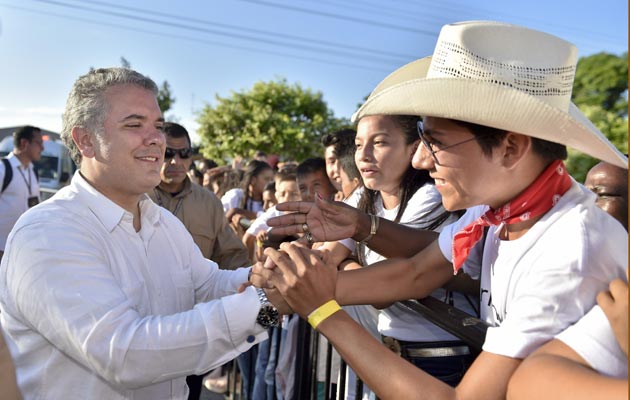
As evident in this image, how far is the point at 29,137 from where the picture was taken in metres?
8.31

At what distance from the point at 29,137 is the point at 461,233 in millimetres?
7919

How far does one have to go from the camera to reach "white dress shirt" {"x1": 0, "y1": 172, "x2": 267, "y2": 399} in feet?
6.62

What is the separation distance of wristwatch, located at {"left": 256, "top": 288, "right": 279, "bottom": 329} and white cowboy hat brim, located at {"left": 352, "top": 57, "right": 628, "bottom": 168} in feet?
3.07

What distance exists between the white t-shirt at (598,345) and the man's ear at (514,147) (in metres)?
0.60

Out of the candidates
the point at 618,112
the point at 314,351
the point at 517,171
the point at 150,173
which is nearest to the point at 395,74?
the point at 517,171

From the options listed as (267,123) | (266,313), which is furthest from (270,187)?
(267,123)

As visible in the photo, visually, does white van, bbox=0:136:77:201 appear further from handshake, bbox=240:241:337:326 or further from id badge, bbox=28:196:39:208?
handshake, bbox=240:241:337:326

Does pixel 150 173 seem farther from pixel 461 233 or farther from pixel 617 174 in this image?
pixel 617 174

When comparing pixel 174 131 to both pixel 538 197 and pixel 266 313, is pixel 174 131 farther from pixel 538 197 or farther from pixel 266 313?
pixel 538 197

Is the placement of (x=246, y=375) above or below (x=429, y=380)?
below

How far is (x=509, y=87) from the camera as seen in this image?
5.59 ft

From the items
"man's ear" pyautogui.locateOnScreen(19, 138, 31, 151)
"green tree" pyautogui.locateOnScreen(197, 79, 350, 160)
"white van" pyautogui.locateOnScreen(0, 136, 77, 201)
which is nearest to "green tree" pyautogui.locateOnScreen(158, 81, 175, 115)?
"green tree" pyautogui.locateOnScreen(197, 79, 350, 160)

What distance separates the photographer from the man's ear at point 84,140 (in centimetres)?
254

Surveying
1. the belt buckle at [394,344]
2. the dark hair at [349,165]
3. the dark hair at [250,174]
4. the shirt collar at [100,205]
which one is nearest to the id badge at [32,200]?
the dark hair at [250,174]
